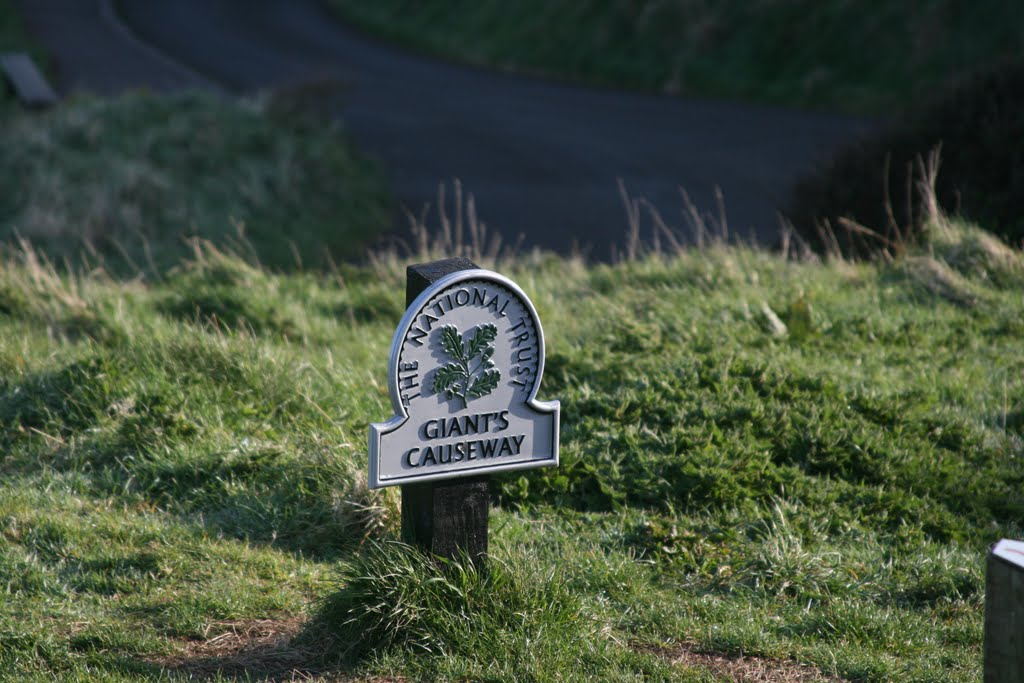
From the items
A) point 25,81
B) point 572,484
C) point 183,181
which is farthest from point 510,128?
point 572,484

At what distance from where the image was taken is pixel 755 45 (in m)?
21.9

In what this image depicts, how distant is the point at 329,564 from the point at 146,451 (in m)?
1.37

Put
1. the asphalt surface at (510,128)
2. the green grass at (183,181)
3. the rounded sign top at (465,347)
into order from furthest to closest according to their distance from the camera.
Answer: the asphalt surface at (510,128) < the green grass at (183,181) < the rounded sign top at (465,347)

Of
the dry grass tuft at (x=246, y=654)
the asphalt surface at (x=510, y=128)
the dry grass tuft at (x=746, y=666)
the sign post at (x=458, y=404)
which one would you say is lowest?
the dry grass tuft at (x=746, y=666)

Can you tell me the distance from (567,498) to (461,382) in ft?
5.60

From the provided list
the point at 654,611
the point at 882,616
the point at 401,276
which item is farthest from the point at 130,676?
the point at 401,276

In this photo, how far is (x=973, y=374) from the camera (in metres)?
6.85

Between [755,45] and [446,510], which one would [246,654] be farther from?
[755,45]

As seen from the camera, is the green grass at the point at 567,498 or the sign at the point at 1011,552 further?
the green grass at the point at 567,498

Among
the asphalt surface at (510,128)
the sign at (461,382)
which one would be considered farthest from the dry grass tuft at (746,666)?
the asphalt surface at (510,128)

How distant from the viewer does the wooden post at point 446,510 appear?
13.1 ft

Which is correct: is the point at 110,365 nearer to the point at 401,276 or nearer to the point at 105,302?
the point at 105,302

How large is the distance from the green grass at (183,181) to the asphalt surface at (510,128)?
1154mm

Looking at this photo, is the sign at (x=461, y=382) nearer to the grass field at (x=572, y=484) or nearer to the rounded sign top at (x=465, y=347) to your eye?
the rounded sign top at (x=465, y=347)
